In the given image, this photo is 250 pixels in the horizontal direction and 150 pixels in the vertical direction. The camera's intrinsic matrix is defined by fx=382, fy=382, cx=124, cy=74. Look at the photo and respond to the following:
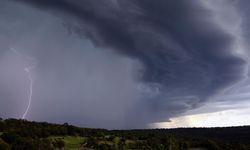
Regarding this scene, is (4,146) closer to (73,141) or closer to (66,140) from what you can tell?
(66,140)

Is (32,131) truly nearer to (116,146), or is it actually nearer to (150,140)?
(116,146)

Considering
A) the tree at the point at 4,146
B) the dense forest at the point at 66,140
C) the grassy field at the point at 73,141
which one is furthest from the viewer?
the grassy field at the point at 73,141

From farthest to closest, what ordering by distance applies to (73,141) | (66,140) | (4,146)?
(73,141), (66,140), (4,146)

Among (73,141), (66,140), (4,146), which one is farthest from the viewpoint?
(73,141)

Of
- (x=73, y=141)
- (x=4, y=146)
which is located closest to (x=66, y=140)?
(x=73, y=141)

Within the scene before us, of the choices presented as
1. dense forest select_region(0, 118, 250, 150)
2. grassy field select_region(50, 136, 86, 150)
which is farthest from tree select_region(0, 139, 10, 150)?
grassy field select_region(50, 136, 86, 150)

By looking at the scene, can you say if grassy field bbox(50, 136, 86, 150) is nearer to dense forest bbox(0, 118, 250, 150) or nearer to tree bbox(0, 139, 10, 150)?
dense forest bbox(0, 118, 250, 150)

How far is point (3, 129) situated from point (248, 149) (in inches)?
2185

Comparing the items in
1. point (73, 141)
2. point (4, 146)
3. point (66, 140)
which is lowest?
point (4, 146)

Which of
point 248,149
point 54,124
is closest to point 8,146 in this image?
point 54,124

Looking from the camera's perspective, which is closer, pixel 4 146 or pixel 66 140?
pixel 4 146

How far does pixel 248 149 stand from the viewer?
8988 centimetres

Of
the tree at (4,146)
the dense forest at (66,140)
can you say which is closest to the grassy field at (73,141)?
the dense forest at (66,140)

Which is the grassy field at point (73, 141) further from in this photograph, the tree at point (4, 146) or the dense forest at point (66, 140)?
the tree at point (4, 146)
